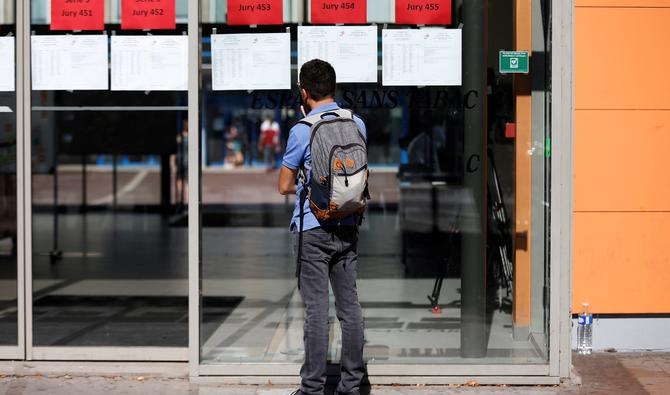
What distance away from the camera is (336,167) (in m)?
5.61

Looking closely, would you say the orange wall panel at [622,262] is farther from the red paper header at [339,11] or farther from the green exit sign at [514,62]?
the red paper header at [339,11]

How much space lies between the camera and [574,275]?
24.7 feet

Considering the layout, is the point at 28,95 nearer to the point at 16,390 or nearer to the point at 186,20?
the point at 186,20

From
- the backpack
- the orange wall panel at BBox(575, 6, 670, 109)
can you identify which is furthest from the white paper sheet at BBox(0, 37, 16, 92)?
the orange wall panel at BBox(575, 6, 670, 109)

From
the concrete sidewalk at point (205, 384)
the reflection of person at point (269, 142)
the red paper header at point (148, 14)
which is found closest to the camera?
the concrete sidewalk at point (205, 384)

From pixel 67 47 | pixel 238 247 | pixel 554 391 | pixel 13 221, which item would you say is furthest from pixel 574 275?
pixel 13 221

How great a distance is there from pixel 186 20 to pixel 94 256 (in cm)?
691

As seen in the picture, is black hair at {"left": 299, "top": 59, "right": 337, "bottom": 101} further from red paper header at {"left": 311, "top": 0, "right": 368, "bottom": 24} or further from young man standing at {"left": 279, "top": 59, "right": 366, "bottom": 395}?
red paper header at {"left": 311, "top": 0, "right": 368, "bottom": 24}

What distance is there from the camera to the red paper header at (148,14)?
698 cm

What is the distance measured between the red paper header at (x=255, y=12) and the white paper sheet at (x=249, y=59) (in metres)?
0.08

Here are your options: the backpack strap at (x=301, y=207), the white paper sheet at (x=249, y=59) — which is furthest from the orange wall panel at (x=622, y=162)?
the backpack strap at (x=301, y=207)

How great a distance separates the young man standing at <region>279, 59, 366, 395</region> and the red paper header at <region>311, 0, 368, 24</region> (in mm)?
1085

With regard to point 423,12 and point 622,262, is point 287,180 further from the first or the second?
point 622,262

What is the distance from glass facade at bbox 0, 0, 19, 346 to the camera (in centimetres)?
707
